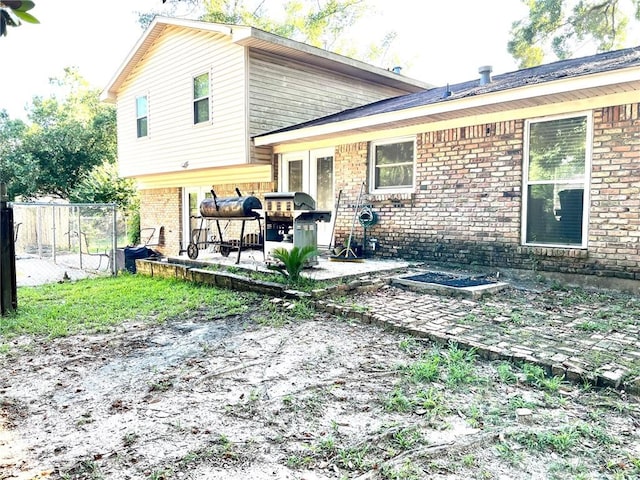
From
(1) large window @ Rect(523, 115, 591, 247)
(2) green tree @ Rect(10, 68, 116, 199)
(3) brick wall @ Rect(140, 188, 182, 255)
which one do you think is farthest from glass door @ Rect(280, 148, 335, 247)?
(2) green tree @ Rect(10, 68, 116, 199)

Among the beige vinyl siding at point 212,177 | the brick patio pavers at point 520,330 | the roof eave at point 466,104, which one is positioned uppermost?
the roof eave at point 466,104

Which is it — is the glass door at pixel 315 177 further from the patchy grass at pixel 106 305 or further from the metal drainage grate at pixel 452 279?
the patchy grass at pixel 106 305

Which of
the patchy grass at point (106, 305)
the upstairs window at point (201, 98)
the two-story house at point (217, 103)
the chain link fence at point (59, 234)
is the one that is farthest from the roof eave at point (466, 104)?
the chain link fence at point (59, 234)

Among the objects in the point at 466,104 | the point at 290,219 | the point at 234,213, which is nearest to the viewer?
the point at 466,104

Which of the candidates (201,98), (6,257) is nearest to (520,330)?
(6,257)

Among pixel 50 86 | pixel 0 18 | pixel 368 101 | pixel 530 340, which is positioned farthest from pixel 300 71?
pixel 50 86

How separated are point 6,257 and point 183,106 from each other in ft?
23.8

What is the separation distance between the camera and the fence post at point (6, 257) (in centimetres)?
535

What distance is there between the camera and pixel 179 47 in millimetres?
11617

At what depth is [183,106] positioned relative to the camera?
1166 centimetres

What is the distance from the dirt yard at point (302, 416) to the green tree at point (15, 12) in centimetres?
194

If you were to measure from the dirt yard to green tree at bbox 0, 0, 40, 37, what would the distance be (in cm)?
194

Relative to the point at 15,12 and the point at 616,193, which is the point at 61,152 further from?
the point at 15,12

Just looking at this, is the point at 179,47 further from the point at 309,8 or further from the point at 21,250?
the point at 309,8
